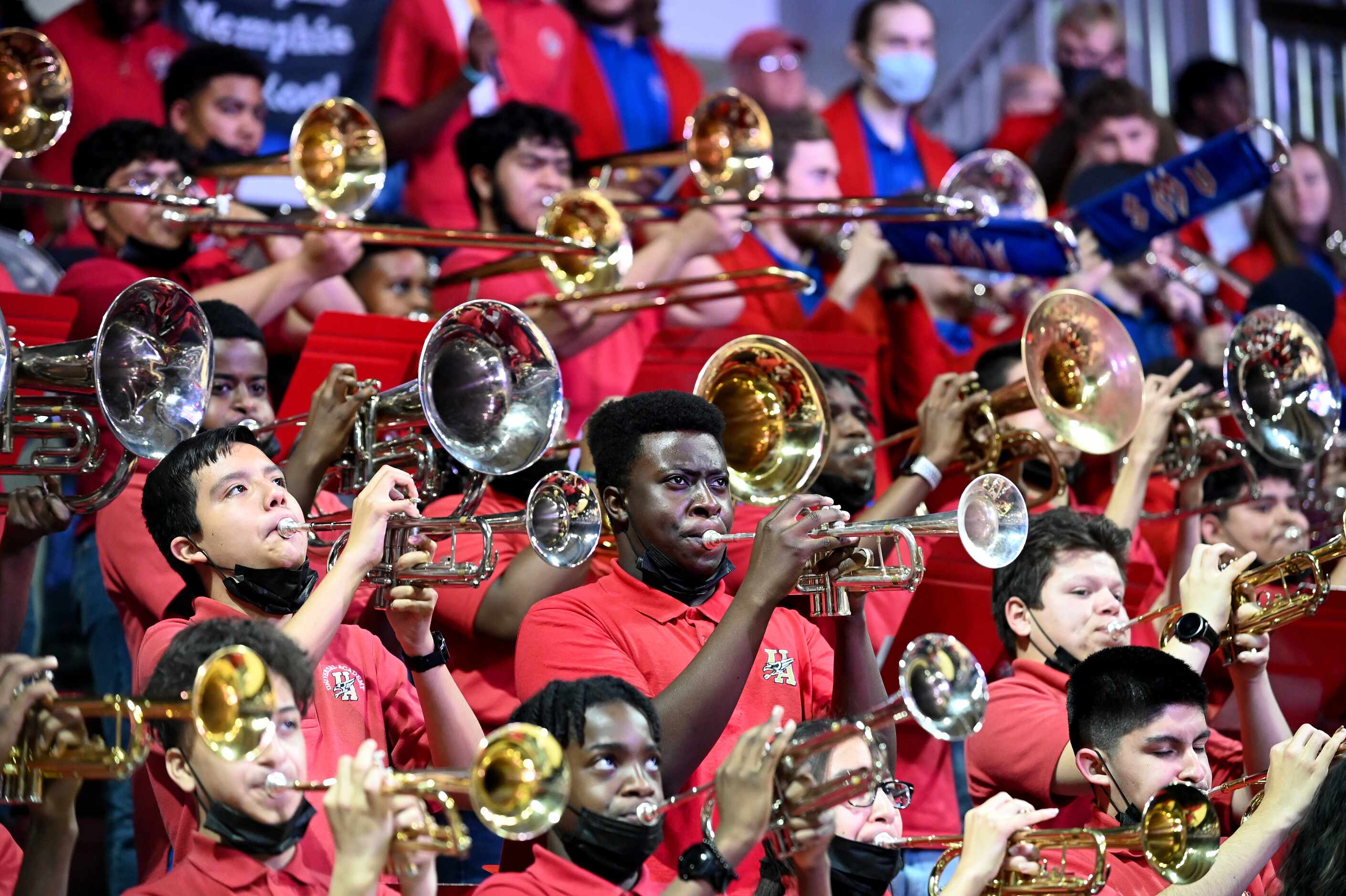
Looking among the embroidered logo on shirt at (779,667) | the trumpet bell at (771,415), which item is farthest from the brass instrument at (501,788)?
the trumpet bell at (771,415)

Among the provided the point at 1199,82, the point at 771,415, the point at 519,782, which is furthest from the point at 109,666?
the point at 1199,82

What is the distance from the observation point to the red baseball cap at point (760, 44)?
8391mm

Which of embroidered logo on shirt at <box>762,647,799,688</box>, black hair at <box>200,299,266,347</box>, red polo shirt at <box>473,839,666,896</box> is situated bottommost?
red polo shirt at <box>473,839,666,896</box>

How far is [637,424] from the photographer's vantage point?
4340 mm

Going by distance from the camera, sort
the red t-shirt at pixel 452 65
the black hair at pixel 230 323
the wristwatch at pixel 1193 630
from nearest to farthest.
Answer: the wristwatch at pixel 1193 630 < the black hair at pixel 230 323 < the red t-shirt at pixel 452 65

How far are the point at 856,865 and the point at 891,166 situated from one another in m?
4.96

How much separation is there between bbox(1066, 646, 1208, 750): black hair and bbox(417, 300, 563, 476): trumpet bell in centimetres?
151

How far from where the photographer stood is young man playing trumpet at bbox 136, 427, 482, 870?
387 centimetres

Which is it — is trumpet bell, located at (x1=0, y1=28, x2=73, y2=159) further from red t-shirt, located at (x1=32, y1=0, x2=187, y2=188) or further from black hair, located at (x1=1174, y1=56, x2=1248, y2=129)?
black hair, located at (x1=1174, y1=56, x2=1248, y2=129)

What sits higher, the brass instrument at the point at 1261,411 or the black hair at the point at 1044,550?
the brass instrument at the point at 1261,411

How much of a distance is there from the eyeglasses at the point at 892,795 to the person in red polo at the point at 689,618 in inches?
12.9

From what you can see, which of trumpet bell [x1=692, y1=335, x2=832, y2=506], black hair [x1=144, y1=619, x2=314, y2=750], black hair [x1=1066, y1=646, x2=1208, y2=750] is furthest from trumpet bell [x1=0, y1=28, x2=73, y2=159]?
black hair [x1=1066, y1=646, x2=1208, y2=750]

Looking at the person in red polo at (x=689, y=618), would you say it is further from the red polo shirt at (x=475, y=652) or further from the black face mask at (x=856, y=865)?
the red polo shirt at (x=475, y=652)

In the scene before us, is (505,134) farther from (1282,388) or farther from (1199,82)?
(1199,82)
